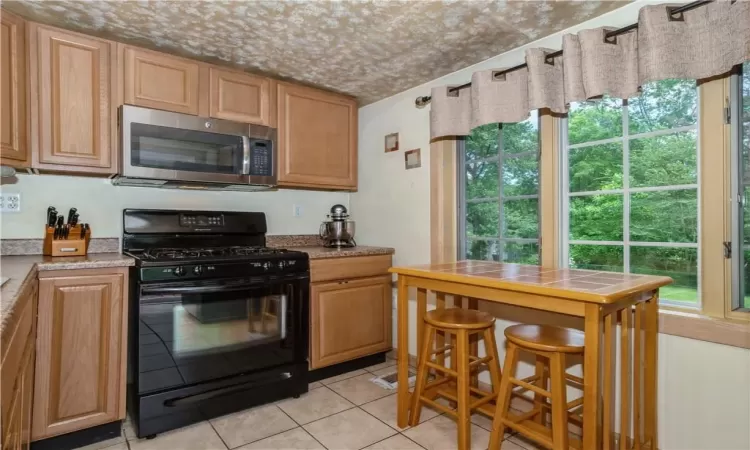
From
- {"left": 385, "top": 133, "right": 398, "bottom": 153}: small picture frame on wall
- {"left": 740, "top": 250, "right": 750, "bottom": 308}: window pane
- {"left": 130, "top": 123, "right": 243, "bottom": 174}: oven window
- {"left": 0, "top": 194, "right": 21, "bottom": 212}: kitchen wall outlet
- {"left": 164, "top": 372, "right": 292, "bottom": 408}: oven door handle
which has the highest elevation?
{"left": 385, "top": 133, "right": 398, "bottom": 153}: small picture frame on wall

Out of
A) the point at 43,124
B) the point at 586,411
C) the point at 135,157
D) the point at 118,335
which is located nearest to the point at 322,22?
the point at 135,157

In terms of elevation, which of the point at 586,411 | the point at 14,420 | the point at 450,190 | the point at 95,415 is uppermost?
the point at 450,190

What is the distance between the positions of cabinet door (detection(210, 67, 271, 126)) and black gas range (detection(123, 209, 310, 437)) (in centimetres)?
71

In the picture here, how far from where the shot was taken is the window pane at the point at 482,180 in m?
2.56

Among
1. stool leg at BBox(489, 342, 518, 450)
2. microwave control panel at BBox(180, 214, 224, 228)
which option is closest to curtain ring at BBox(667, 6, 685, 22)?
stool leg at BBox(489, 342, 518, 450)

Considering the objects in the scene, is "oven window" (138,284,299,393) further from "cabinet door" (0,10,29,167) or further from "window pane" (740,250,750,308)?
"window pane" (740,250,750,308)

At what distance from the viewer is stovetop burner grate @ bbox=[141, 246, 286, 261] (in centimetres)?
210

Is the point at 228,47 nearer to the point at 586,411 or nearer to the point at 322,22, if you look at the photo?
the point at 322,22

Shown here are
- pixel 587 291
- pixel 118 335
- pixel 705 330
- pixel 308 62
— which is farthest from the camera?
pixel 308 62

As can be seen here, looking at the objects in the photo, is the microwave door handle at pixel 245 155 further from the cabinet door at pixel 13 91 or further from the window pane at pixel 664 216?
the window pane at pixel 664 216

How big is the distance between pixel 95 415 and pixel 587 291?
7.36 feet

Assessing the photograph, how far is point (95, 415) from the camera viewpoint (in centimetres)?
191

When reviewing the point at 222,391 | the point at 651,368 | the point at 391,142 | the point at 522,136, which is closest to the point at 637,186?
the point at 522,136

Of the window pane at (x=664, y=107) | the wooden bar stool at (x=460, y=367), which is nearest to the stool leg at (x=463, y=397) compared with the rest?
the wooden bar stool at (x=460, y=367)
